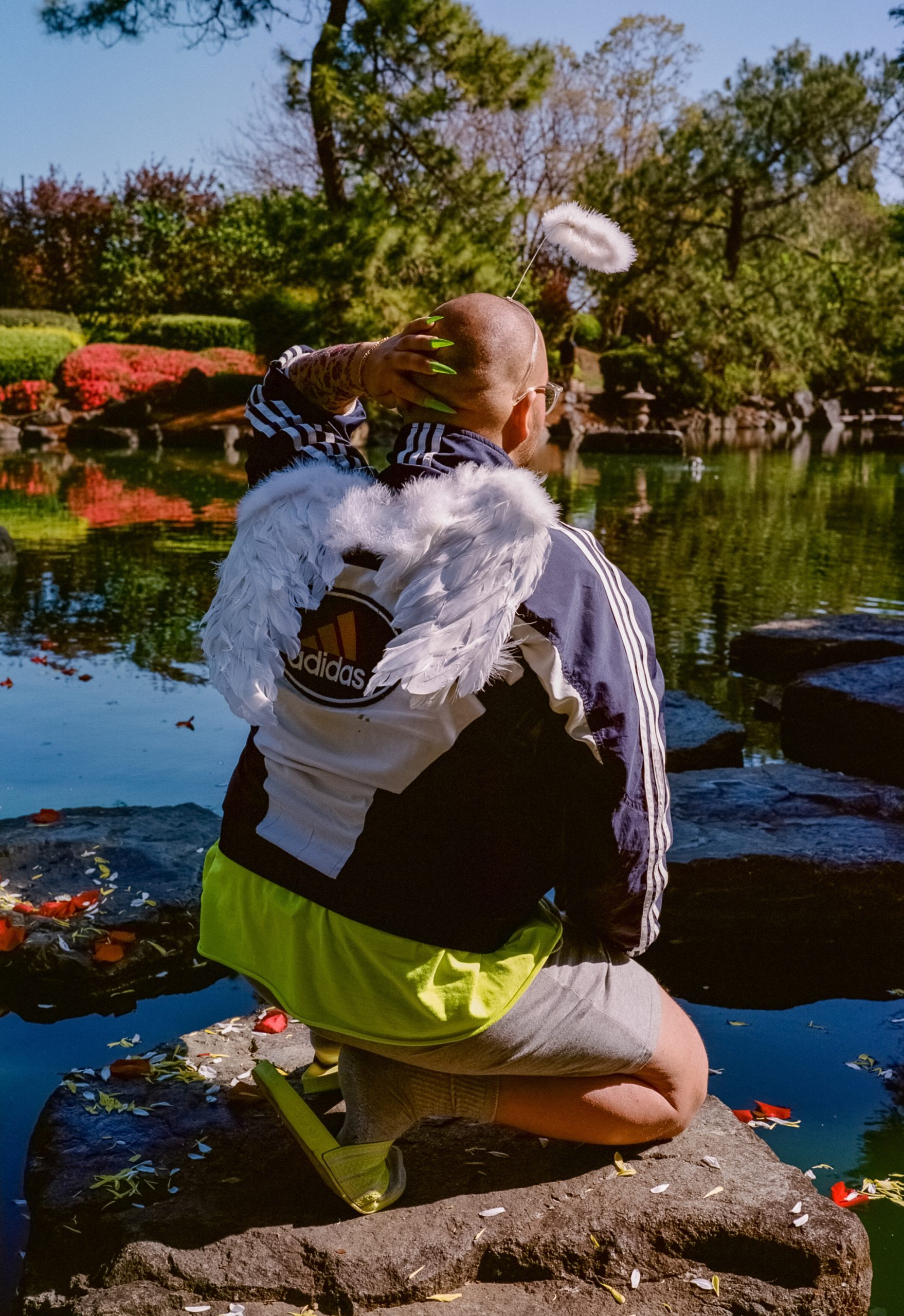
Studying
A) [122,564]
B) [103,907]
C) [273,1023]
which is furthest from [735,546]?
[273,1023]

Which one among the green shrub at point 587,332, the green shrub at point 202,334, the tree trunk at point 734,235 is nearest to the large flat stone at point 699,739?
the green shrub at point 202,334

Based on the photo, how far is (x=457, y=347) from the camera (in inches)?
56.9

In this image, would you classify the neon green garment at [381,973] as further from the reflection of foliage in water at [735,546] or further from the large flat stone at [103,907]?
the reflection of foliage in water at [735,546]

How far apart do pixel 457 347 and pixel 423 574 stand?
309mm

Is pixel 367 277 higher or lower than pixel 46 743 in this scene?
higher

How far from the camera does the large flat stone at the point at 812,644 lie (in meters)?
4.91

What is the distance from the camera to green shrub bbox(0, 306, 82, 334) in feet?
70.4

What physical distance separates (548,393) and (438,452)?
0.79 ft

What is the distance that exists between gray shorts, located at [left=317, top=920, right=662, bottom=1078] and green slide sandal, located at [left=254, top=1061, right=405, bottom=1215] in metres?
0.11

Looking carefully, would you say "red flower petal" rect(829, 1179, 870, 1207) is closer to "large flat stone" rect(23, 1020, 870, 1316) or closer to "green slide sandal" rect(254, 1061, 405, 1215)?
"large flat stone" rect(23, 1020, 870, 1316)

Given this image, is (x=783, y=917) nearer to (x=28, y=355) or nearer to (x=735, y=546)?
(x=735, y=546)

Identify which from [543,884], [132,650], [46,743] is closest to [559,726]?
[543,884]

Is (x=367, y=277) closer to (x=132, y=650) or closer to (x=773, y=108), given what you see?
(x=132, y=650)

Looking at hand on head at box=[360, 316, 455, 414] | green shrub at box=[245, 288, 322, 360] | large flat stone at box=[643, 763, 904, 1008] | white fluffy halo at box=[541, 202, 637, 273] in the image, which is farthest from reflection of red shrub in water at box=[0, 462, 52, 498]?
hand on head at box=[360, 316, 455, 414]
